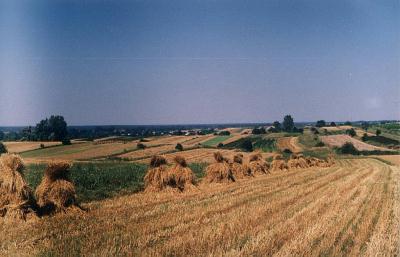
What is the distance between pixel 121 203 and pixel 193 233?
5590 mm

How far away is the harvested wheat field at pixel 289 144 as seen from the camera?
77.6 metres

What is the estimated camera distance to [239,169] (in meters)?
27.1

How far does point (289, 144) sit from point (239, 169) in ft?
198

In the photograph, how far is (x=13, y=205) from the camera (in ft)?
37.4

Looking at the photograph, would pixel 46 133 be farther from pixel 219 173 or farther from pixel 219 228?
pixel 219 228

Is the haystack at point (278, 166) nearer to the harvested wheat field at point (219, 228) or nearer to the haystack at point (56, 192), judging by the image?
the harvested wheat field at point (219, 228)

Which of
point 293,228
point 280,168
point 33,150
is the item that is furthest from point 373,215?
point 33,150

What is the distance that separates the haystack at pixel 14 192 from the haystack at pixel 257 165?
64.6 ft

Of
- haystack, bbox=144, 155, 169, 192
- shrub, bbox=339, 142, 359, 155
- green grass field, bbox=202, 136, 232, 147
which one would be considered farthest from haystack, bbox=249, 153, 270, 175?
shrub, bbox=339, 142, 359, 155

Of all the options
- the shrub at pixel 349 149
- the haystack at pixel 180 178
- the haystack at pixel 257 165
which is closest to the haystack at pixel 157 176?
the haystack at pixel 180 178

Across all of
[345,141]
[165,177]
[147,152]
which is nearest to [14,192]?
[165,177]

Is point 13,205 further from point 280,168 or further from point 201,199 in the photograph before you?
point 280,168

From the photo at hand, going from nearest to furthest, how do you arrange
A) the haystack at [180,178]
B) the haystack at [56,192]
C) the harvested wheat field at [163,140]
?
the haystack at [56,192] → the haystack at [180,178] → the harvested wheat field at [163,140]

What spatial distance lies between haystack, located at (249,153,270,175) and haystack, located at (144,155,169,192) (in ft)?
37.1
